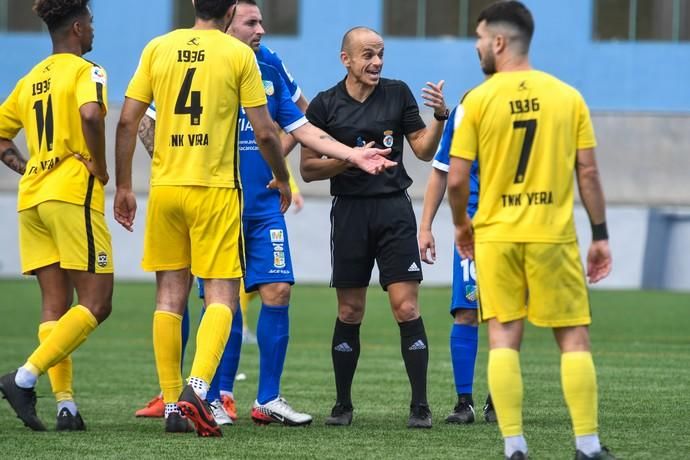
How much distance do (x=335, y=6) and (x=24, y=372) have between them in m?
28.2

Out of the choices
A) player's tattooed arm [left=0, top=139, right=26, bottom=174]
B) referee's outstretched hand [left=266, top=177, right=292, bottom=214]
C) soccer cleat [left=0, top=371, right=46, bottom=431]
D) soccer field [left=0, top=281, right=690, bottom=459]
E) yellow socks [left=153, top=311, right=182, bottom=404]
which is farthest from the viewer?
player's tattooed arm [left=0, top=139, right=26, bottom=174]

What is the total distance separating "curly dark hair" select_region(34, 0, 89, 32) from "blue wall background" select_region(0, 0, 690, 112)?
1062 inches

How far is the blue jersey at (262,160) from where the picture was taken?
7.97 metres

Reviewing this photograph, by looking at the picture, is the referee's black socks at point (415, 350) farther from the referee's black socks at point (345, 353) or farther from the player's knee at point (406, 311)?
the referee's black socks at point (345, 353)

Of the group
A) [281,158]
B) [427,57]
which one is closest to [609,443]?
[281,158]

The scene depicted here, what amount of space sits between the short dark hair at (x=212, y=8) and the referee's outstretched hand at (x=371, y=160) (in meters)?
1.02

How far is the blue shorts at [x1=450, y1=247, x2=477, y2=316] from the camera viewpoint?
824cm

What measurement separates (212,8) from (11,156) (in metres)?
1.57

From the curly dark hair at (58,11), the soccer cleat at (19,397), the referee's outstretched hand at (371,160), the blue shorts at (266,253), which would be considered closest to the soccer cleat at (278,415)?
the blue shorts at (266,253)

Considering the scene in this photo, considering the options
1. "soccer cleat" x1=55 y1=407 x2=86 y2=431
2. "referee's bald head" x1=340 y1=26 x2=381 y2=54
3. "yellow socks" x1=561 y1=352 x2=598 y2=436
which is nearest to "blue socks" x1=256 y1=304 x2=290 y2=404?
"soccer cleat" x1=55 y1=407 x2=86 y2=431

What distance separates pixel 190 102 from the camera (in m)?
7.00

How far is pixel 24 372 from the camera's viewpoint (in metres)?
7.19

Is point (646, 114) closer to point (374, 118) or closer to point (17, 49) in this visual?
point (17, 49)

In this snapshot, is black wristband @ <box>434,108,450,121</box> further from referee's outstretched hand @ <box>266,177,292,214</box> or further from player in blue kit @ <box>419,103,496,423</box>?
referee's outstretched hand @ <box>266,177,292,214</box>
